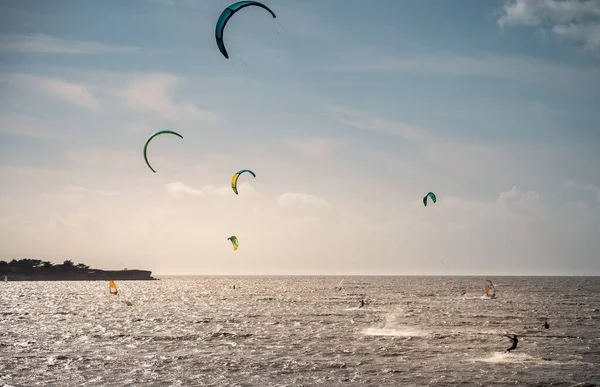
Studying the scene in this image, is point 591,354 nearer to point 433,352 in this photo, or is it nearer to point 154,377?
point 433,352

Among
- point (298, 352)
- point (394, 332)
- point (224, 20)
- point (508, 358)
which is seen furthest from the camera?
point (394, 332)

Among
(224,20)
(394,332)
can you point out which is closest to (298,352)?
(394,332)

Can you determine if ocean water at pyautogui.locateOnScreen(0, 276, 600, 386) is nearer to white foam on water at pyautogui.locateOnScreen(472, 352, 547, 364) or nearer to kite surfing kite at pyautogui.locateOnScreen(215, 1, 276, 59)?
white foam on water at pyautogui.locateOnScreen(472, 352, 547, 364)

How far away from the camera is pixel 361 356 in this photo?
3406 cm

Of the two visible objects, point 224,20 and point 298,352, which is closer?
point 224,20

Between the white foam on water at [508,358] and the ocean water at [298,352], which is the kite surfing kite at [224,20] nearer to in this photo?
the ocean water at [298,352]

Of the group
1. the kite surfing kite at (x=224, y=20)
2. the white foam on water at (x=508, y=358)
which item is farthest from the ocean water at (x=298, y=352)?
the kite surfing kite at (x=224, y=20)

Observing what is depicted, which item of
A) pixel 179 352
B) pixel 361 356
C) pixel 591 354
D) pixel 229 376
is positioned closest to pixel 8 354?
pixel 179 352

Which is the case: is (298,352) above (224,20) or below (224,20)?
below

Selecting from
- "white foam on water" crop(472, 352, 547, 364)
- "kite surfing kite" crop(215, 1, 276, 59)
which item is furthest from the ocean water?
"kite surfing kite" crop(215, 1, 276, 59)

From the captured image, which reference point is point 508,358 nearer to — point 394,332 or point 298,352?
point 298,352

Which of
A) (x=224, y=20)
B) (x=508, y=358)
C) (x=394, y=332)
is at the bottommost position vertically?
(x=508, y=358)

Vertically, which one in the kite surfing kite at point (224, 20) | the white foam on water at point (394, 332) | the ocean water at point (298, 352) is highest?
the kite surfing kite at point (224, 20)

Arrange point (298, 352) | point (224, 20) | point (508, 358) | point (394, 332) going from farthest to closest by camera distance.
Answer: point (394, 332) < point (298, 352) < point (508, 358) < point (224, 20)
